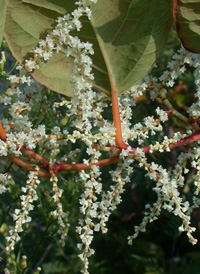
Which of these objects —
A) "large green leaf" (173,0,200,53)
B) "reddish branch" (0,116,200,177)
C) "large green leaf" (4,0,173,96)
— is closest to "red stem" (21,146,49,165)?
"reddish branch" (0,116,200,177)

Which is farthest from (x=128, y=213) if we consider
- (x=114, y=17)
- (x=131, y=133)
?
(x=114, y=17)

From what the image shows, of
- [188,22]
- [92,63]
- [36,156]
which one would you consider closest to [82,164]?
[36,156]

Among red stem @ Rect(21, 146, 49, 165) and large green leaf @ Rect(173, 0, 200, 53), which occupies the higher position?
large green leaf @ Rect(173, 0, 200, 53)

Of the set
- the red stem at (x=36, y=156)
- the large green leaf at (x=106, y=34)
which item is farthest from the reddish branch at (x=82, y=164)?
the large green leaf at (x=106, y=34)

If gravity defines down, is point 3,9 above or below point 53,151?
above

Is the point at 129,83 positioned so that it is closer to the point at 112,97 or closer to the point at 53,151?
the point at 112,97

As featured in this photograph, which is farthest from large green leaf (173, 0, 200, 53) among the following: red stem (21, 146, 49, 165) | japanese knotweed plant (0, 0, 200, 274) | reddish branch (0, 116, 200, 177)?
red stem (21, 146, 49, 165)

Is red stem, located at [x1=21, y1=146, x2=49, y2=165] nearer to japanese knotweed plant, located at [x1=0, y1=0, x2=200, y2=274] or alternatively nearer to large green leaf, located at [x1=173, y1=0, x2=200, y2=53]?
japanese knotweed plant, located at [x1=0, y1=0, x2=200, y2=274]
